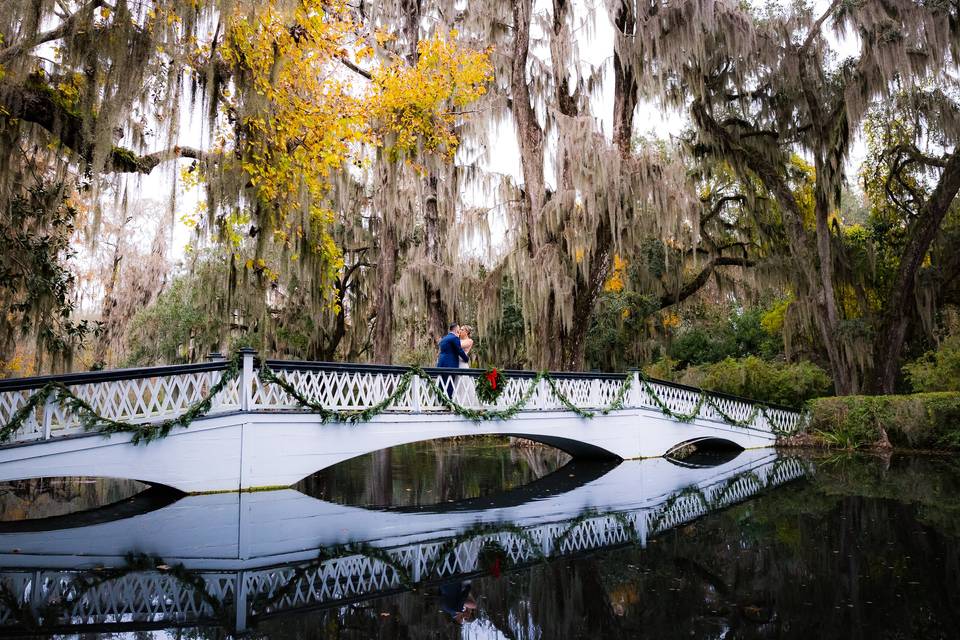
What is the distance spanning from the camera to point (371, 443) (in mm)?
11281

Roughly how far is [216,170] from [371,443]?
16.2 feet

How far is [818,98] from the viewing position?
18.0 metres

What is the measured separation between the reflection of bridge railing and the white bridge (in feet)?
0.06

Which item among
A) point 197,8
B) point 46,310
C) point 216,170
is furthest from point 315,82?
point 46,310

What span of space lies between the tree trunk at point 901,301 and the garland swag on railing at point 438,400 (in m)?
8.16

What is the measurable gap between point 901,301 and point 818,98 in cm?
558

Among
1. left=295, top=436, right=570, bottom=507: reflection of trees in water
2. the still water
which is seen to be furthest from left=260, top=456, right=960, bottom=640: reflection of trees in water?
left=295, top=436, right=570, bottom=507: reflection of trees in water

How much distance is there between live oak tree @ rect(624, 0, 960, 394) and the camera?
15.9 metres

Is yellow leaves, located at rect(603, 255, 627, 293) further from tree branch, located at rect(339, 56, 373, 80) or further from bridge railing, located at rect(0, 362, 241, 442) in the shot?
bridge railing, located at rect(0, 362, 241, 442)

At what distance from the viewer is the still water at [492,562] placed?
430cm

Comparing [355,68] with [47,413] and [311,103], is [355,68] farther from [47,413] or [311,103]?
[47,413]

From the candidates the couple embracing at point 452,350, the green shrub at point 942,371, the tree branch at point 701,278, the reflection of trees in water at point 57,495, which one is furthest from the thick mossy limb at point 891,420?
the reflection of trees in water at point 57,495

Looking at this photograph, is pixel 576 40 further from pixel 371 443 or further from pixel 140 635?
pixel 140 635

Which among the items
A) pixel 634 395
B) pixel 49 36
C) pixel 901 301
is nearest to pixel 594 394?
pixel 634 395
